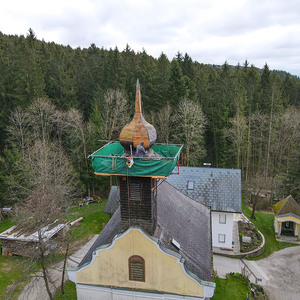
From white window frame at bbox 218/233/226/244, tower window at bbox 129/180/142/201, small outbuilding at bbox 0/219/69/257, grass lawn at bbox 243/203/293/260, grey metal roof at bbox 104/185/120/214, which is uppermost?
tower window at bbox 129/180/142/201

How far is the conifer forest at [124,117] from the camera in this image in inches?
1225

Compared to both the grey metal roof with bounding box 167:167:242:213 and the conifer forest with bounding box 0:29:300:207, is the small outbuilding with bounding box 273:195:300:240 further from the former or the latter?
the grey metal roof with bounding box 167:167:242:213

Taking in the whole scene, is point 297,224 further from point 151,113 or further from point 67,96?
point 67,96

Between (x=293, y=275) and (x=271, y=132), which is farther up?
(x=271, y=132)

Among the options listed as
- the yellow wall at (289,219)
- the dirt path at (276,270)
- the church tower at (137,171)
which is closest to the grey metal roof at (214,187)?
the dirt path at (276,270)

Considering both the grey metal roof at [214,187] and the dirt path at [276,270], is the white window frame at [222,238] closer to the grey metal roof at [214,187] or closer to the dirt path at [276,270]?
the dirt path at [276,270]

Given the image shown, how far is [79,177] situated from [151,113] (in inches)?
537

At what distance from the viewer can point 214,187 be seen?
79.8 feet

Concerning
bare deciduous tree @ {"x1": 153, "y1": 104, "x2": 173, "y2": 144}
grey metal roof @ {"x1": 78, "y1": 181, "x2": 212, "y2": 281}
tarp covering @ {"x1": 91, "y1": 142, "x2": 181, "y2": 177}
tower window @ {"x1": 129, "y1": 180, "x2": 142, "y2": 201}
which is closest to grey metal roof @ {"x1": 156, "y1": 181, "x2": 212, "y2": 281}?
grey metal roof @ {"x1": 78, "y1": 181, "x2": 212, "y2": 281}

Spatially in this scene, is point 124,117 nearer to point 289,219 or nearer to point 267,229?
point 267,229

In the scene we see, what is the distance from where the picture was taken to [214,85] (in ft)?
158

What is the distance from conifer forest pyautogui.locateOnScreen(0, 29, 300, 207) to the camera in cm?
3111

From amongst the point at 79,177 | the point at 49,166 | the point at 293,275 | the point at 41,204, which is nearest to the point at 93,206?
the point at 79,177

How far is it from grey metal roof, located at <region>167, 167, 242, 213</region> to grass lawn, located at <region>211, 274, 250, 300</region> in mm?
5364
